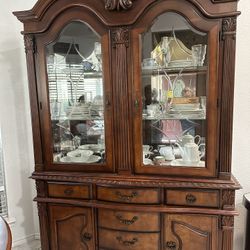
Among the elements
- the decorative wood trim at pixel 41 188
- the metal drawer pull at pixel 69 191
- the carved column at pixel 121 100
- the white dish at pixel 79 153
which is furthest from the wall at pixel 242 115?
the decorative wood trim at pixel 41 188

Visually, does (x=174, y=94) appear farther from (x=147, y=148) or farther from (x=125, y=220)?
(x=125, y=220)

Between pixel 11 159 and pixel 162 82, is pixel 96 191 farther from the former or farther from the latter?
pixel 11 159

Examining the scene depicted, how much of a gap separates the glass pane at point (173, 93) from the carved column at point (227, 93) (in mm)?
107

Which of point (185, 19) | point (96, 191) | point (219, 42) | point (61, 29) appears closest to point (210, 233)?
point (96, 191)

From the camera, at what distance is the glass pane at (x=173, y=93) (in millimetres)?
1475

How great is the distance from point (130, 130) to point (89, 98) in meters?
0.37

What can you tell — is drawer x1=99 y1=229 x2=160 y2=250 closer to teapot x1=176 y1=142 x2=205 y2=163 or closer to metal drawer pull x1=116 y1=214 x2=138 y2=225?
metal drawer pull x1=116 y1=214 x2=138 y2=225

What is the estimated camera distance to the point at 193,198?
1.49 metres

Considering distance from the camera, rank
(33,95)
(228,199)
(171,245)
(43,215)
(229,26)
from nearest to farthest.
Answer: (229,26)
(228,199)
(171,245)
(33,95)
(43,215)

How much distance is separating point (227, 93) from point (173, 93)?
1.08 feet

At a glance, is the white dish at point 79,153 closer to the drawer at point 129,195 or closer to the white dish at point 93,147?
the white dish at point 93,147

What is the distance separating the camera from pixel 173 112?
1600 mm

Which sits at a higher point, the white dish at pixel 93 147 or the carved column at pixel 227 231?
the white dish at pixel 93 147

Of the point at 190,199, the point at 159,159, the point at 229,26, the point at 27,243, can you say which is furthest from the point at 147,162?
the point at 27,243
